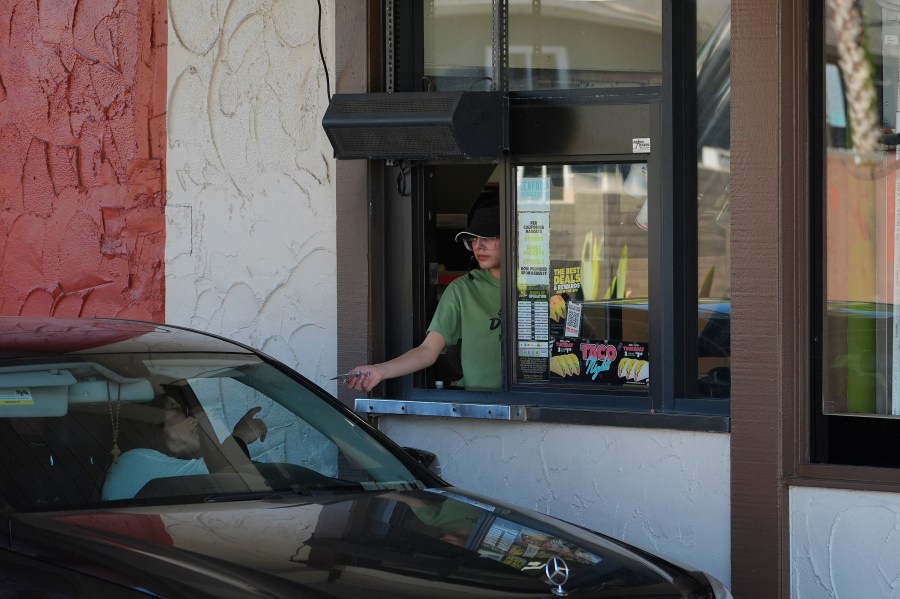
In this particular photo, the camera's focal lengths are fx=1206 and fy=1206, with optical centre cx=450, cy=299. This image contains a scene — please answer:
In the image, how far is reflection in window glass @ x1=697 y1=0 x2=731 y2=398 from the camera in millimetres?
5527

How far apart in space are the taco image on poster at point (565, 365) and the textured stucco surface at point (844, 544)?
125 centimetres

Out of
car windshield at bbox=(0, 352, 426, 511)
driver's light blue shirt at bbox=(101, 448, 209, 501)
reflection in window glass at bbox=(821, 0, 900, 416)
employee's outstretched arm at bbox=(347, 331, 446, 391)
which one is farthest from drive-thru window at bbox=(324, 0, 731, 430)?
driver's light blue shirt at bbox=(101, 448, 209, 501)

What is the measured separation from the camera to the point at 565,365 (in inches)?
230

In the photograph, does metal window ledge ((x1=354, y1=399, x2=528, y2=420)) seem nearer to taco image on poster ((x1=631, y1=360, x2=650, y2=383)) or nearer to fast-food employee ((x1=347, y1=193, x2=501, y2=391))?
fast-food employee ((x1=347, y1=193, x2=501, y2=391))

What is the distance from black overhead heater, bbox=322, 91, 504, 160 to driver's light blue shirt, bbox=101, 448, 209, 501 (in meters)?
2.46

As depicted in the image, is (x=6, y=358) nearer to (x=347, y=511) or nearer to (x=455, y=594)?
(x=347, y=511)

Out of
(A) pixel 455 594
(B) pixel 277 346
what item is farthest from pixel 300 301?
(A) pixel 455 594

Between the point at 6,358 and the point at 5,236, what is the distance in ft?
13.3

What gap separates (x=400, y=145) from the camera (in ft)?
18.9

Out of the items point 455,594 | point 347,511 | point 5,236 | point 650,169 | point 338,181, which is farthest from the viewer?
point 5,236

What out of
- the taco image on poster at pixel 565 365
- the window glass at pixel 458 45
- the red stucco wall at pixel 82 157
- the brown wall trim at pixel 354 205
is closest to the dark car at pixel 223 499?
the brown wall trim at pixel 354 205

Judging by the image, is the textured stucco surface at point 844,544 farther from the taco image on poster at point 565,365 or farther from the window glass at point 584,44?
the window glass at point 584,44

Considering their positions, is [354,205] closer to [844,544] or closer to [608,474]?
[608,474]

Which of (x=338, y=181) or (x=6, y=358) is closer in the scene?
(x=6, y=358)
